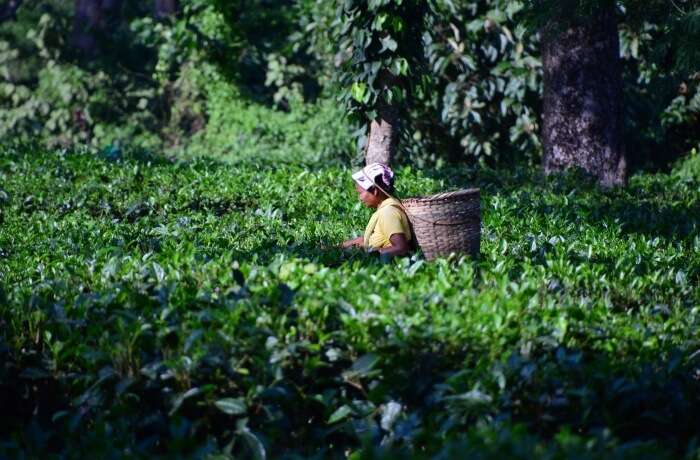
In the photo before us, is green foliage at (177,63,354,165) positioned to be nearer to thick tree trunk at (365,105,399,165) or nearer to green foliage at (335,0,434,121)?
thick tree trunk at (365,105,399,165)

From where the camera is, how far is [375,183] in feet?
22.7

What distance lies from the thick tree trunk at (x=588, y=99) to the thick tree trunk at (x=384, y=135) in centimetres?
178

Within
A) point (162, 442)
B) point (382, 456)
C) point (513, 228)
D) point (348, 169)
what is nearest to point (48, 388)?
point (162, 442)

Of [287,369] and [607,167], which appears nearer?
[287,369]

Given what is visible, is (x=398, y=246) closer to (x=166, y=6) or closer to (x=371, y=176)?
(x=371, y=176)

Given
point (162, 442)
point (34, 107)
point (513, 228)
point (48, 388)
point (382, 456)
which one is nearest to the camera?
point (382, 456)

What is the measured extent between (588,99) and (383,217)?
17.4ft

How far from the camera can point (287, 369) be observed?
15.9 feet

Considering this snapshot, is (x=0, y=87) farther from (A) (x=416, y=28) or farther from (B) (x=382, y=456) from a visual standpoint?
(B) (x=382, y=456)

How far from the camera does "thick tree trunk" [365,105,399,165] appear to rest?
11008mm

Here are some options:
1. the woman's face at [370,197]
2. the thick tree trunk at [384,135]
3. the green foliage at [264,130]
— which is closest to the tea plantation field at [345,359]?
the woman's face at [370,197]

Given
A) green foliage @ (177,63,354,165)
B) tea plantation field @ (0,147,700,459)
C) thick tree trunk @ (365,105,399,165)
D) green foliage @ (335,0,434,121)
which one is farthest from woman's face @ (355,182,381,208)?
green foliage @ (177,63,354,165)

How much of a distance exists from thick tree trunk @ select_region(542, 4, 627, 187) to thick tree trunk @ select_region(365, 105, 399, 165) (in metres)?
1.78

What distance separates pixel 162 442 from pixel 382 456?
149 centimetres
